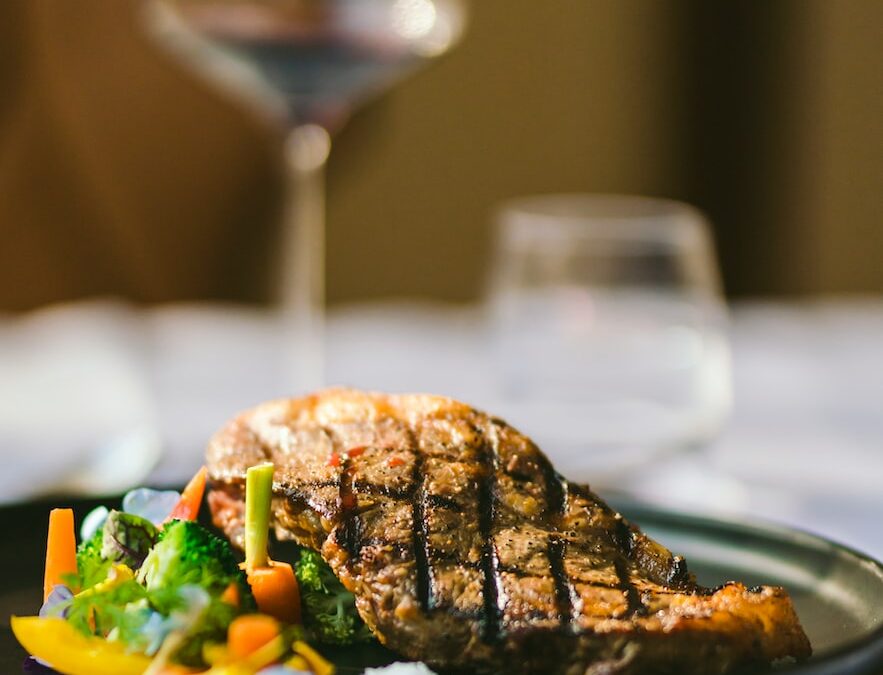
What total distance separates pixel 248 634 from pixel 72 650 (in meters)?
0.20

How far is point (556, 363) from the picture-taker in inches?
129

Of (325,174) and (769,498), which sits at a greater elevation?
(325,174)

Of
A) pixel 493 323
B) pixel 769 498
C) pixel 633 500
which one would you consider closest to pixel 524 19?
pixel 493 323

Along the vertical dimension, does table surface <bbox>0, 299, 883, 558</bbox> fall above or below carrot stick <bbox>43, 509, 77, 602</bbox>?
below

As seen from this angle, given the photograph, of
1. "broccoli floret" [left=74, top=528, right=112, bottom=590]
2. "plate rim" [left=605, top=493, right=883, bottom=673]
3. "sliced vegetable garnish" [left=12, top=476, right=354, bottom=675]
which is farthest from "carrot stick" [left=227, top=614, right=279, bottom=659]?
"plate rim" [left=605, top=493, right=883, bottom=673]

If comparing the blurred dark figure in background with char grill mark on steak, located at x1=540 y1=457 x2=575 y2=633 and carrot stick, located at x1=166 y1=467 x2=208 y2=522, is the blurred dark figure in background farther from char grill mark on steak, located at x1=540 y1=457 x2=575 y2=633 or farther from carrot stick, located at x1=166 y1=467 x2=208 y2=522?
char grill mark on steak, located at x1=540 y1=457 x2=575 y2=633

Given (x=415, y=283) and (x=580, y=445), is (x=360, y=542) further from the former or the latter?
(x=415, y=283)

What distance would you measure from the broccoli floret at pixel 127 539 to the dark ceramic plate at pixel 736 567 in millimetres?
140

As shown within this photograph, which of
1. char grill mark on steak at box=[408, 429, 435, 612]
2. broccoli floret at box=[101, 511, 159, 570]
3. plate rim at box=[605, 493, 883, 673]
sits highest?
char grill mark on steak at box=[408, 429, 435, 612]

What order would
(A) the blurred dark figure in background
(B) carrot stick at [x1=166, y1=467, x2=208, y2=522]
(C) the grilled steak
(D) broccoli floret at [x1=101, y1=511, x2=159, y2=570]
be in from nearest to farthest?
1. (C) the grilled steak
2. (D) broccoli floret at [x1=101, y1=511, x2=159, y2=570]
3. (B) carrot stick at [x1=166, y1=467, x2=208, y2=522]
4. (A) the blurred dark figure in background

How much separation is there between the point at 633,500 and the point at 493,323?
1277 millimetres

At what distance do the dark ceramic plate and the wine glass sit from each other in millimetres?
1624

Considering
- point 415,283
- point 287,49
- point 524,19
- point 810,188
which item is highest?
point 524,19

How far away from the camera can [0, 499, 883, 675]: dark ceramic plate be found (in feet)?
5.32
